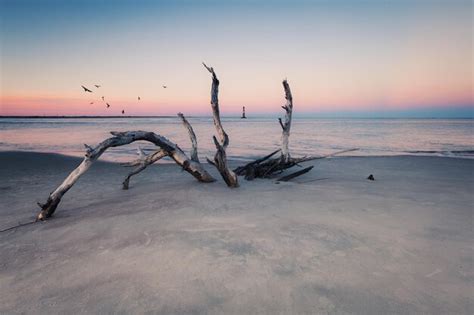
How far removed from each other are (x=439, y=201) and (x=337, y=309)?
4.68 m

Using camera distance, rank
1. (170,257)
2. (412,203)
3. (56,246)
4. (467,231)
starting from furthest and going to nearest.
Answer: (412,203), (467,231), (56,246), (170,257)

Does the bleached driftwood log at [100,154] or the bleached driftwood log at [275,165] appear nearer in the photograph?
the bleached driftwood log at [100,154]

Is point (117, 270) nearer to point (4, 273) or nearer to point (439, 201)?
point (4, 273)

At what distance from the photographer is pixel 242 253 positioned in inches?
136

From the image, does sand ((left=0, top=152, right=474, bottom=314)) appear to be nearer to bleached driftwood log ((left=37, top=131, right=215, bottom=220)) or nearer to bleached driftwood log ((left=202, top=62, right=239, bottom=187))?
bleached driftwood log ((left=37, top=131, right=215, bottom=220))

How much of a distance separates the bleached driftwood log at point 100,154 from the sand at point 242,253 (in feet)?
1.03

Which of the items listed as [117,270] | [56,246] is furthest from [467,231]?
[56,246]

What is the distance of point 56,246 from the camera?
3875 millimetres

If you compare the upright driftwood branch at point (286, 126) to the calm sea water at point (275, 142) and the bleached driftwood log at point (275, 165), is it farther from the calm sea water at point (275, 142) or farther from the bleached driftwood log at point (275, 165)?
the calm sea water at point (275, 142)

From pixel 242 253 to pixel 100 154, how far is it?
3.06 meters

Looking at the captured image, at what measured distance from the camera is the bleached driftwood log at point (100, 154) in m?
5.05

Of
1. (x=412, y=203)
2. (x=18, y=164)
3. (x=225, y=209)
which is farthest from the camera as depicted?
(x=18, y=164)

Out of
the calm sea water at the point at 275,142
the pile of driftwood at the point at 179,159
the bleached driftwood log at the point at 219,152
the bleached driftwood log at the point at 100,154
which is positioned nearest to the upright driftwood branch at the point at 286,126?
the pile of driftwood at the point at 179,159

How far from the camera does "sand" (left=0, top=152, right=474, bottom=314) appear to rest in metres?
2.61
